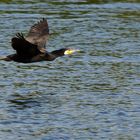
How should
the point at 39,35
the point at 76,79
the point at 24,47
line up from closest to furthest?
the point at 24,47, the point at 39,35, the point at 76,79

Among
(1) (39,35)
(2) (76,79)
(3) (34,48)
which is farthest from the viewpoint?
(2) (76,79)

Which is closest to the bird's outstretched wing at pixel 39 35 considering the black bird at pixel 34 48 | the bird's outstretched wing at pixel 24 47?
the black bird at pixel 34 48

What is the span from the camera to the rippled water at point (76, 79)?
1652 cm

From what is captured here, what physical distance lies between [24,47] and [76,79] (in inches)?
107

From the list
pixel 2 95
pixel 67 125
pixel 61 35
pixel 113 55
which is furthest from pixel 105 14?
pixel 67 125

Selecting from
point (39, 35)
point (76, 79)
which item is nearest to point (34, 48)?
point (39, 35)

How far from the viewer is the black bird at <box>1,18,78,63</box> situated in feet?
62.4

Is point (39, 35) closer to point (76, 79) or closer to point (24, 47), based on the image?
point (76, 79)

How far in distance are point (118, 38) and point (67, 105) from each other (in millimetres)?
9923

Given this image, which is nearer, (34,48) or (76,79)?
(34,48)

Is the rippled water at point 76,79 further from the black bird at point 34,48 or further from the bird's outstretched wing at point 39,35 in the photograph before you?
the bird's outstretched wing at point 39,35

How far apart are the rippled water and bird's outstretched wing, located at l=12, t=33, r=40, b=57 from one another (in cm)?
100

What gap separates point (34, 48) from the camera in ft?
64.3

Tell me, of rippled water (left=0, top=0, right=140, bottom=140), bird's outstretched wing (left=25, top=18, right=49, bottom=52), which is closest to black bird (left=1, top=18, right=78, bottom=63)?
bird's outstretched wing (left=25, top=18, right=49, bottom=52)
